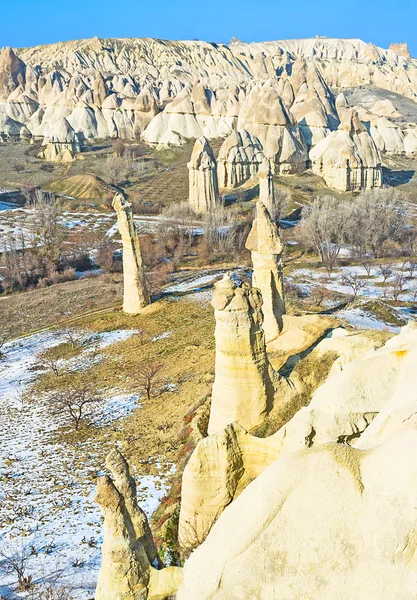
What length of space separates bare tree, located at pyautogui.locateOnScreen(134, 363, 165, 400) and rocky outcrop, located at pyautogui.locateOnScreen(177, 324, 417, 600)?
13.2 m

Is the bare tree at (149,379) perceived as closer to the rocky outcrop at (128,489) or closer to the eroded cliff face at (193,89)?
the rocky outcrop at (128,489)

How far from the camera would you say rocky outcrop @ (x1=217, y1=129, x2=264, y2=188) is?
61.6 meters

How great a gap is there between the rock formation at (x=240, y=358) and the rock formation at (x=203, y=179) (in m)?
43.9

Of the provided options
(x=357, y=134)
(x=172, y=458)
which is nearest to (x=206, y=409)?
(x=172, y=458)

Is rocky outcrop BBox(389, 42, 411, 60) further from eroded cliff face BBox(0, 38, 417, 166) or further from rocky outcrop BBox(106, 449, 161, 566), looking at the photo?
rocky outcrop BBox(106, 449, 161, 566)

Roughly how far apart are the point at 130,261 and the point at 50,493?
1314cm

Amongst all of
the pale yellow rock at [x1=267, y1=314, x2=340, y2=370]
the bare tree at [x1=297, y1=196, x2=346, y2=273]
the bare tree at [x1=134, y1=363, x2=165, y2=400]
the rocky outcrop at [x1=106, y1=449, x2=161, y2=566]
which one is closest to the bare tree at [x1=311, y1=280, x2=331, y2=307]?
the bare tree at [x1=297, y1=196, x2=346, y2=273]

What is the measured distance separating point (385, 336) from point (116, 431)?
27.0 ft

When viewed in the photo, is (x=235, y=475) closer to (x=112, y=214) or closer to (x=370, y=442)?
(x=370, y=442)

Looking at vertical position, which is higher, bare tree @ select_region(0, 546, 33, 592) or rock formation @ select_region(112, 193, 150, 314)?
rock formation @ select_region(112, 193, 150, 314)

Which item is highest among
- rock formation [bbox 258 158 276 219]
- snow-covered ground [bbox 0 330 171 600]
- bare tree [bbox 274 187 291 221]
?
rock formation [bbox 258 158 276 219]

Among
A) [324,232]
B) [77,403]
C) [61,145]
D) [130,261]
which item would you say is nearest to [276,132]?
[61,145]

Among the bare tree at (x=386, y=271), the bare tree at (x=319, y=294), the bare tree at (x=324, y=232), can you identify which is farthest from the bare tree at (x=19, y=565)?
the bare tree at (x=324, y=232)

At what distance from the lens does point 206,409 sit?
13.8m
